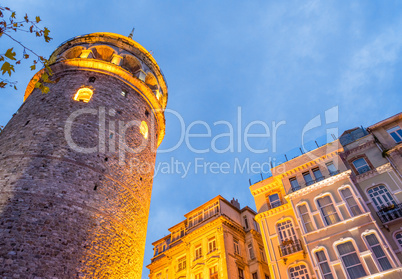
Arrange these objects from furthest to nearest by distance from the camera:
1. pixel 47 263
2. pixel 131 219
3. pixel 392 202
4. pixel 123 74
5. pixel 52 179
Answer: pixel 123 74
pixel 131 219
pixel 392 202
pixel 52 179
pixel 47 263

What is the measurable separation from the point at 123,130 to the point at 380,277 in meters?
18.5

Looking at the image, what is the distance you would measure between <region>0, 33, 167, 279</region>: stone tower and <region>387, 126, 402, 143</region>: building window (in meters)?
18.8

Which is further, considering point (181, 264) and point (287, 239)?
point (181, 264)

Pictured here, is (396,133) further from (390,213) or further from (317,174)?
(390,213)

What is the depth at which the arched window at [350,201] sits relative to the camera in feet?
59.2

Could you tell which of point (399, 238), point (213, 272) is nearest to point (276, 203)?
point (213, 272)

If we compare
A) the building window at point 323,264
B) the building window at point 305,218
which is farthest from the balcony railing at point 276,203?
the building window at point 323,264

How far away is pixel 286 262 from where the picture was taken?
19.2m

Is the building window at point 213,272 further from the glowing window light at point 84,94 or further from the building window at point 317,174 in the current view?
the glowing window light at point 84,94

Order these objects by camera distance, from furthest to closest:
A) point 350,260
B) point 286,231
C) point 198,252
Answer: point 198,252
point 286,231
point 350,260

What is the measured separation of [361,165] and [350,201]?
378cm

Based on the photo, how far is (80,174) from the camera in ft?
57.5

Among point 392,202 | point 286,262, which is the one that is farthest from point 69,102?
point 392,202

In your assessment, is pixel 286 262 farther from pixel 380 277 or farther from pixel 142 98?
pixel 142 98
